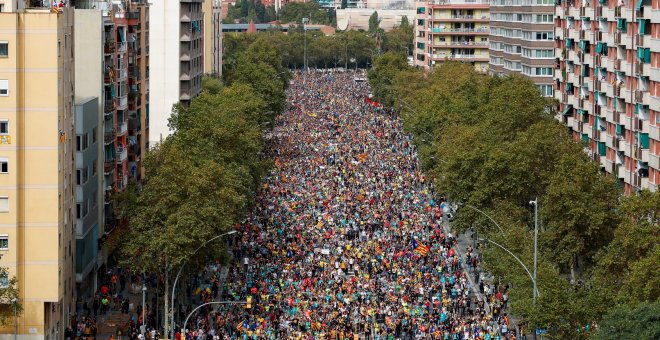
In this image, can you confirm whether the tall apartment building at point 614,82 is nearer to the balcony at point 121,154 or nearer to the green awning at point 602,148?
the green awning at point 602,148

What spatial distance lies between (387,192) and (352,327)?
164 ft

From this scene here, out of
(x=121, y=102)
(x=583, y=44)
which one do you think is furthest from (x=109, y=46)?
(x=583, y=44)

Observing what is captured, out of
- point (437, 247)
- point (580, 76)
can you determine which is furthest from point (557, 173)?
point (580, 76)

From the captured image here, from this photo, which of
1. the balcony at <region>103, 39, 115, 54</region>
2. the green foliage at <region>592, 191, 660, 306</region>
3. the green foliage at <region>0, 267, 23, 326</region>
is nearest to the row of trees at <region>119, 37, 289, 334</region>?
the balcony at <region>103, 39, 115, 54</region>

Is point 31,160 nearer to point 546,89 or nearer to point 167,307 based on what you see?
point 167,307

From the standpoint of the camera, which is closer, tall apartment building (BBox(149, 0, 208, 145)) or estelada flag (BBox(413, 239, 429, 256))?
estelada flag (BBox(413, 239, 429, 256))

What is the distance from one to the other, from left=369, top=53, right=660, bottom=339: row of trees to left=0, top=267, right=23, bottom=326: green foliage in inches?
1014

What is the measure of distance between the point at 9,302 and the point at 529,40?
104224 millimetres

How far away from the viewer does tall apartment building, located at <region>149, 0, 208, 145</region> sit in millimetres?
152875

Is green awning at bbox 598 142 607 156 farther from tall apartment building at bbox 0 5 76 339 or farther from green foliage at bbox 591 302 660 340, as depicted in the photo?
green foliage at bbox 591 302 660 340

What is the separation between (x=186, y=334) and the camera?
83.2 meters

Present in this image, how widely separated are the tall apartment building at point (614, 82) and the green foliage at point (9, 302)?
4034cm

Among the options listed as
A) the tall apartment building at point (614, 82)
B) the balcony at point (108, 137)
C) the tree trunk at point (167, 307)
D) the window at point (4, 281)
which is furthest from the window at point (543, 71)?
the window at point (4, 281)

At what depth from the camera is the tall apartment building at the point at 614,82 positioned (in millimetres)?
96125
